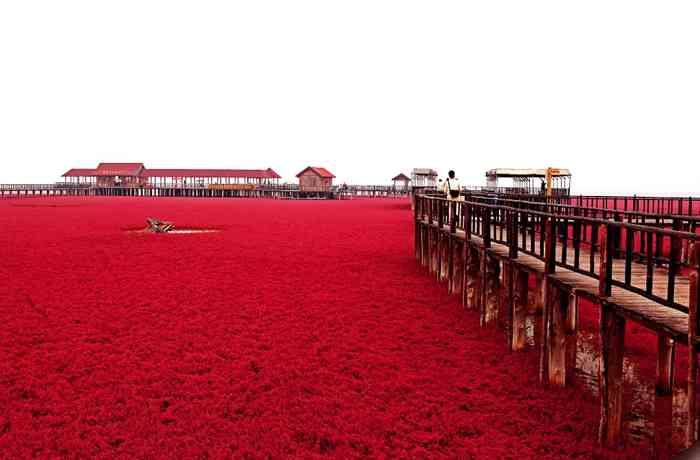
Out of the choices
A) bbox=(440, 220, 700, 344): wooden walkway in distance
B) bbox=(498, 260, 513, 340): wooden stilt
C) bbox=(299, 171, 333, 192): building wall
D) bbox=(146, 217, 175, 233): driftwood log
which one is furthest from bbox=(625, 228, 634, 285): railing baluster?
bbox=(299, 171, 333, 192): building wall

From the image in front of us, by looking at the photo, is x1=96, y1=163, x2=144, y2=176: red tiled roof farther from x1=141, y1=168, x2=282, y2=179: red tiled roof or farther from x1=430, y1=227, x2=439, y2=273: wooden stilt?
x1=430, y1=227, x2=439, y2=273: wooden stilt

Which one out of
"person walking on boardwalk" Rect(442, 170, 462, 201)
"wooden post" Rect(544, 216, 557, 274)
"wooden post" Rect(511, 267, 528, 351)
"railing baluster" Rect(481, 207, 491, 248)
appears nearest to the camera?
"wooden post" Rect(544, 216, 557, 274)

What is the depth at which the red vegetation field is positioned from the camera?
19.8 feet

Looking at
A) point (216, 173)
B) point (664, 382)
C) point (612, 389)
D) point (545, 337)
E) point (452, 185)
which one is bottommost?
point (664, 382)

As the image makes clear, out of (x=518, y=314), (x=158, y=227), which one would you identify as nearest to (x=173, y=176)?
(x=158, y=227)

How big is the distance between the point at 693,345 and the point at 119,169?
326 feet

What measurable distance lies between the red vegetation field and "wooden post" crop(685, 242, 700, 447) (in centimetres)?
108

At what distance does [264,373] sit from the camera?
7.98 meters

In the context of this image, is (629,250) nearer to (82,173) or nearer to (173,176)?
(173,176)

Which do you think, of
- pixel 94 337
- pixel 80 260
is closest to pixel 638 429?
pixel 94 337

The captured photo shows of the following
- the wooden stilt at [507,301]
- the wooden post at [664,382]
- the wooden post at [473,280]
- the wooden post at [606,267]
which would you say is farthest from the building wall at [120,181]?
the wooden post at [606,267]

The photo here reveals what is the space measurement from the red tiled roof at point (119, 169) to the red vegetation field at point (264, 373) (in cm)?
8258

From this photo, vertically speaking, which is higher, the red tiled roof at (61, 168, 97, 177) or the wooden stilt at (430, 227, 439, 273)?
the red tiled roof at (61, 168, 97, 177)

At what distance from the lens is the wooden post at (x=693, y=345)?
4602 mm
